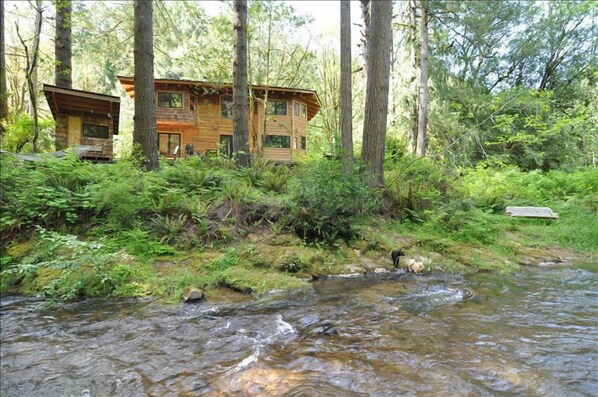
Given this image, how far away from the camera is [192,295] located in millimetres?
5086

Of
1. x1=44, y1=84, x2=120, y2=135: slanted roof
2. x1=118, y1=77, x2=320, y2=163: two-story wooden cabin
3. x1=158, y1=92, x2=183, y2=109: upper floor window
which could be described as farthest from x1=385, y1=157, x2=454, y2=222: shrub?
x1=158, y1=92, x2=183, y2=109: upper floor window

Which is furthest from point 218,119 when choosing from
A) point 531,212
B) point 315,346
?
point 315,346

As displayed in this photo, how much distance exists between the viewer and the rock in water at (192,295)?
16.6 ft

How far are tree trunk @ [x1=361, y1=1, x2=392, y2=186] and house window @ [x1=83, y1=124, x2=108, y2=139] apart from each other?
55.7 feet

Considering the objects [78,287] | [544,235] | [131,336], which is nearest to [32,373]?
[131,336]

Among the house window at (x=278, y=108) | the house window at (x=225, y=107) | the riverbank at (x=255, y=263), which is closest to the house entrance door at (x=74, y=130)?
the house window at (x=225, y=107)

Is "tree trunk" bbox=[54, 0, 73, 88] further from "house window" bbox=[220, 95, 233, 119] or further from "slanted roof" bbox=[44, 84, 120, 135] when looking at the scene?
"house window" bbox=[220, 95, 233, 119]

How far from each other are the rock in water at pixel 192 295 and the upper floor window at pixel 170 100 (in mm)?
20968

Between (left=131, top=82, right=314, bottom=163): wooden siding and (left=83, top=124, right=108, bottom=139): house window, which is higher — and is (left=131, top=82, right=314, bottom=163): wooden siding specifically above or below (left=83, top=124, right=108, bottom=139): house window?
above

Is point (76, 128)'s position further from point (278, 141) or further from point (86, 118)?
point (278, 141)

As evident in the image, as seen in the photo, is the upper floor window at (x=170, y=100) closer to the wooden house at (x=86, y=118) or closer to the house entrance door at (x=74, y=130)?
the wooden house at (x=86, y=118)

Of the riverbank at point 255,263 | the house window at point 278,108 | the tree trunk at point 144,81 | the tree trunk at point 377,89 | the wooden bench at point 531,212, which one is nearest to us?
the riverbank at point 255,263

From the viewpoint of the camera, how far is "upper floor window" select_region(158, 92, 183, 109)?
23.2 meters

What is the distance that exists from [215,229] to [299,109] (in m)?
21.0
